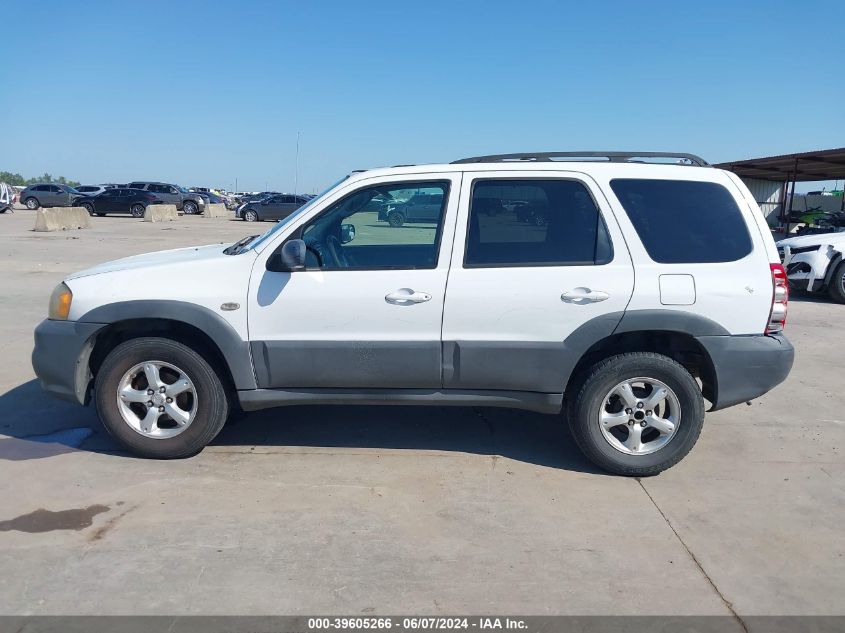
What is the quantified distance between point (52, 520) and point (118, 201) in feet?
122

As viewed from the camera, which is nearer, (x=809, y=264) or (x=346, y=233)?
(x=346, y=233)

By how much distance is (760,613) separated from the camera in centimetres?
320

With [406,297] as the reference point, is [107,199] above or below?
above

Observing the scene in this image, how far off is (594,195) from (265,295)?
213 centimetres

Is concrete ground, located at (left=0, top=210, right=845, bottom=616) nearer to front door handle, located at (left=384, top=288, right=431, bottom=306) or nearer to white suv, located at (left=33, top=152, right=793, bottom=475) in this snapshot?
white suv, located at (left=33, top=152, right=793, bottom=475)

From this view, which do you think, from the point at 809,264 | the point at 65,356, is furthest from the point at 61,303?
the point at 809,264

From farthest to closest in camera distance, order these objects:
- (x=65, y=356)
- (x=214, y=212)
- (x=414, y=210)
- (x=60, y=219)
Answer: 1. (x=214, y=212)
2. (x=60, y=219)
3. (x=414, y=210)
4. (x=65, y=356)

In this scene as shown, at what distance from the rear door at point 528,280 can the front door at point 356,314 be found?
0.11 m

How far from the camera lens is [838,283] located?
444 inches

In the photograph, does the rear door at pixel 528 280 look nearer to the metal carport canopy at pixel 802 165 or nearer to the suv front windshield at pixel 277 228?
the suv front windshield at pixel 277 228

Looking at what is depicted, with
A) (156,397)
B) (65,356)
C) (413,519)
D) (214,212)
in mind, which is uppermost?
(65,356)

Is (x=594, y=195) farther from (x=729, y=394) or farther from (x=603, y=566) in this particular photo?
(x=603, y=566)

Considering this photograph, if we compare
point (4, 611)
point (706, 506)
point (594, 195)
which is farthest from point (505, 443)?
point (4, 611)

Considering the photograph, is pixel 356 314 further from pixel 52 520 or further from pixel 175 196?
pixel 175 196
